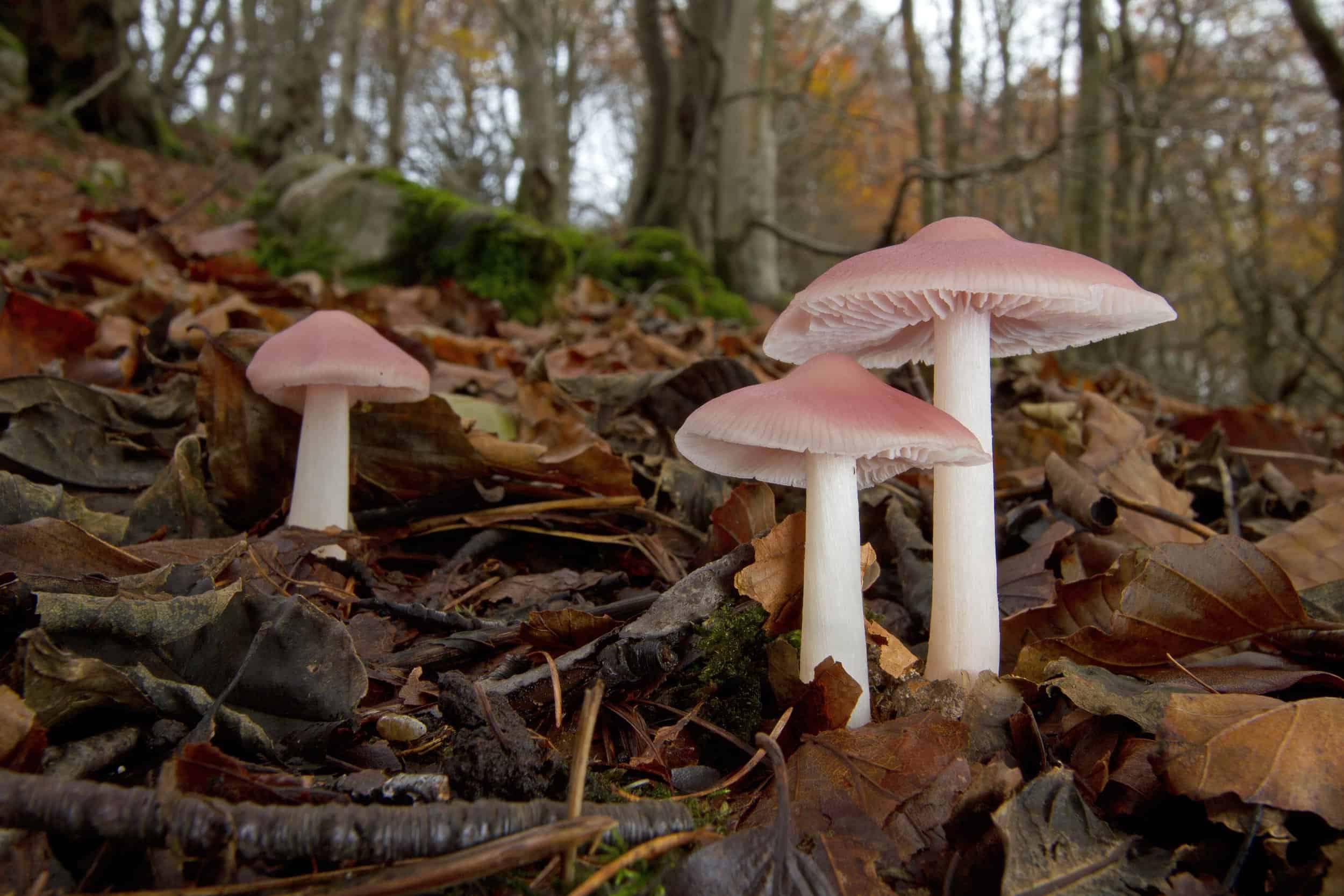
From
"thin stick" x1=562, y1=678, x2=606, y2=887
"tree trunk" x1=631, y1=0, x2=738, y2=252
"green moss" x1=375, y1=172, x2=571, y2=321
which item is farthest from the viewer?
"tree trunk" x1=631, y1=0, x2=738, y2=252

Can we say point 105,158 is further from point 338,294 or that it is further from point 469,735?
point 469,735

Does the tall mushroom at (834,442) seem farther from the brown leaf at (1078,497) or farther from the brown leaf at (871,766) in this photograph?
the brown leaf at (1078,497)

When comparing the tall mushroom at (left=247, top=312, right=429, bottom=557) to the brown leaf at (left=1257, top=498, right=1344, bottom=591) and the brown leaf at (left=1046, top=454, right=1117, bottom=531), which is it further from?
the brown leaf at (left=1257, top=498, right=1344, bottom=591)

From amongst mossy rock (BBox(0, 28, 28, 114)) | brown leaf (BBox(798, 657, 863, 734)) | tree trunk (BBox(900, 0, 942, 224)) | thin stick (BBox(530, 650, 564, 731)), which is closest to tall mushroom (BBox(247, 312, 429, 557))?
thin stick (BBox(530, 650, 564, 731))

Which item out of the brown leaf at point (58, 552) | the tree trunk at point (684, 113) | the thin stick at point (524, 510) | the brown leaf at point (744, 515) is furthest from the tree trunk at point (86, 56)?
the brown leaf at point (744, 515)

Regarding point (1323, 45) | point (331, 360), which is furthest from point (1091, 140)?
point (331, 360)
